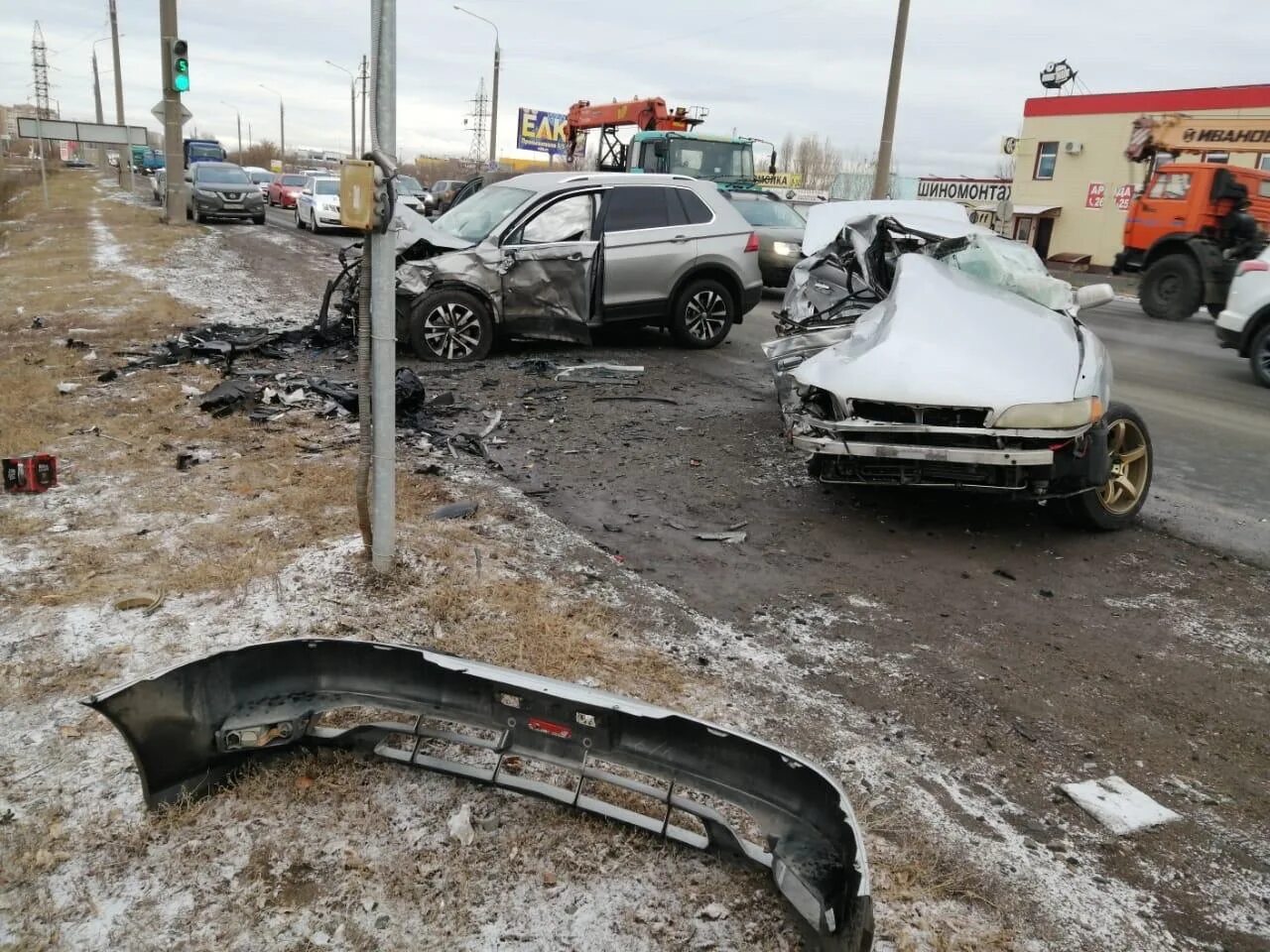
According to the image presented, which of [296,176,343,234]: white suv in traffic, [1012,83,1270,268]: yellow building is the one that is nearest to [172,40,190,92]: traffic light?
[296,176,343,234]: white suv in traffic

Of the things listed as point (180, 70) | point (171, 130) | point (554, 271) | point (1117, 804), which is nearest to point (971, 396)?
point (1117, 804)

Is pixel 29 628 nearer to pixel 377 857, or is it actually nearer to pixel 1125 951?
pixel 377 857

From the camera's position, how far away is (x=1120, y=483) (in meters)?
5.71

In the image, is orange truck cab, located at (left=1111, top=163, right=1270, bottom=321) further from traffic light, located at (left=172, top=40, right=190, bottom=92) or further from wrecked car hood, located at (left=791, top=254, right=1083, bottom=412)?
traffic light, located at (left=172, top=40, right=190, bottom=92)

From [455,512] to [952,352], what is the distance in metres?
2.99

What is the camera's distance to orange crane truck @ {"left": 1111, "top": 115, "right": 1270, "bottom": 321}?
16156mm

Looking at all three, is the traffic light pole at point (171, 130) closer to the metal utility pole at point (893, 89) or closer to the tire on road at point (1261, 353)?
the metal utility pole at point (893, 89)

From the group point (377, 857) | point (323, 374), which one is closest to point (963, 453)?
point (377, 857)

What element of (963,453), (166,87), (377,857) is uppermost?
(166,87)

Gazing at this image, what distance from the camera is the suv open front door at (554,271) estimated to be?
9.54m

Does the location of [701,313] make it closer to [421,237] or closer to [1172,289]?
[421,237]

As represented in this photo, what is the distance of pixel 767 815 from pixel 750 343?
9860 mm

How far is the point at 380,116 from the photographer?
3.64 m

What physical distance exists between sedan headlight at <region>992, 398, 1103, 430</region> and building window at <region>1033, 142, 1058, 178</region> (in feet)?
109
